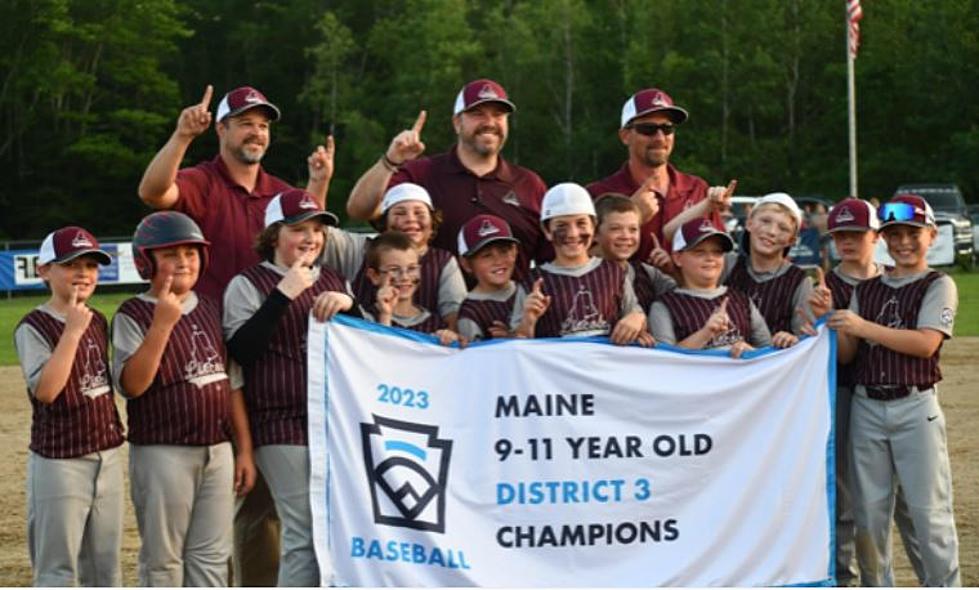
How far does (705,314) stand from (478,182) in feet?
5.05

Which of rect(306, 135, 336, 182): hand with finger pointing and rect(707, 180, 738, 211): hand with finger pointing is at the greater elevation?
rect(306, 135, 336, 182): hand with finger pointing

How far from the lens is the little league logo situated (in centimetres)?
785

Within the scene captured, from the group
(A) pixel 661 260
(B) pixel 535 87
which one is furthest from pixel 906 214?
(B) pixel 535 87

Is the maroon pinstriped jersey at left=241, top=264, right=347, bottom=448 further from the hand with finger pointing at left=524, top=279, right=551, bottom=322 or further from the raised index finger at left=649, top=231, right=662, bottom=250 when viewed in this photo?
the raised index finger at left=649, top=231, right=662, bottom=250

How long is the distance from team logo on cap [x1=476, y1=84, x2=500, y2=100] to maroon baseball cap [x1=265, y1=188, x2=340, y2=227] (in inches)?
50.2

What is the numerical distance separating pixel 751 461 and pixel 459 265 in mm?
1930

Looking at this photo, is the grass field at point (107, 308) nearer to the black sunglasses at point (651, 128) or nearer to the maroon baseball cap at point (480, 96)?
the black sunglasses at point (651, 128)

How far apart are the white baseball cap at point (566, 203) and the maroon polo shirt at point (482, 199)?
758 millimetres

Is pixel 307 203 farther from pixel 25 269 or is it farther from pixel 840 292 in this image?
pixel 25 269

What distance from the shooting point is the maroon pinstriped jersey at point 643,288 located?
28.8 feet

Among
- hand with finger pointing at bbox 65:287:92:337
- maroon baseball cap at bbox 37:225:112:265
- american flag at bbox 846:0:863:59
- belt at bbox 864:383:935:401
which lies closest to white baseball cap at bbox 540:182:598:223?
belt at bbox 864:383:935:401

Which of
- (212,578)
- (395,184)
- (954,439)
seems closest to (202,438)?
(212,578)

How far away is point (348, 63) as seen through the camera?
76.1 m

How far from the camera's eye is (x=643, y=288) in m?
8.84
